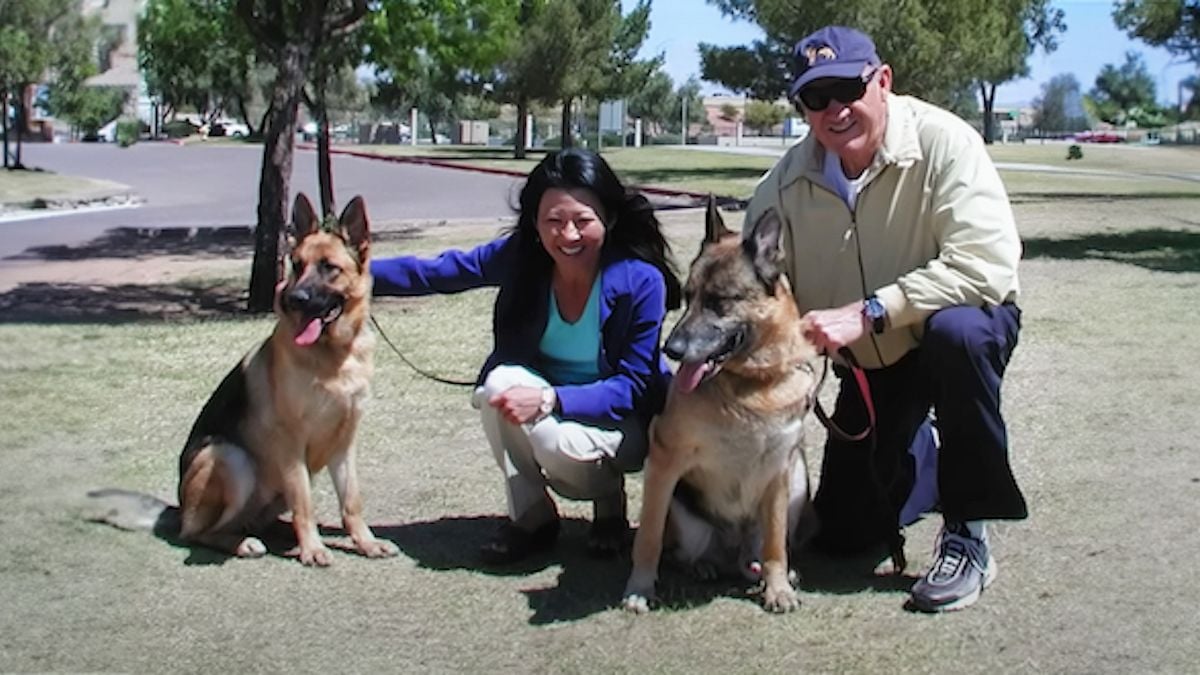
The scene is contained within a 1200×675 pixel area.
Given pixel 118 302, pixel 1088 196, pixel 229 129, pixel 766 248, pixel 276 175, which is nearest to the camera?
pixel 766 248

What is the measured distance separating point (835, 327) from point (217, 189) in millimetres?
31294

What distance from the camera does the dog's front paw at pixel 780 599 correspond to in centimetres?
433

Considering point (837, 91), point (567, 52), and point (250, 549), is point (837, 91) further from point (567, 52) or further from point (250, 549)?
point (567, 52)

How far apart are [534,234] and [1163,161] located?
53.8 m

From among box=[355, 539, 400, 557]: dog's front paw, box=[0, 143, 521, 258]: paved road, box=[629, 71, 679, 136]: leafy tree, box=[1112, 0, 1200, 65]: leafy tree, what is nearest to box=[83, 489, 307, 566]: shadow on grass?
box=[355, 539, 400, 557]: dog's front paw

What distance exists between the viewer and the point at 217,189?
33.4m

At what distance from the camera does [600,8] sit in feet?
164

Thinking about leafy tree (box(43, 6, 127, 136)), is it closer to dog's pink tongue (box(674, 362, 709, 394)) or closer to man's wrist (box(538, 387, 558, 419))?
man's wrist (box(538, 387, 558, 419))

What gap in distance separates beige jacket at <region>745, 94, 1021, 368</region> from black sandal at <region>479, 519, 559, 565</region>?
1.33m

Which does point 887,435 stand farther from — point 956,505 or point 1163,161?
point 1163,161

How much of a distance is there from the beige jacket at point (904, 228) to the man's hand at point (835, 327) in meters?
0.11

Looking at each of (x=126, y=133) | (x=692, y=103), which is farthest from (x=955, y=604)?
(x=692, y=103)

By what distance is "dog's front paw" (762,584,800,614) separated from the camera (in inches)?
170

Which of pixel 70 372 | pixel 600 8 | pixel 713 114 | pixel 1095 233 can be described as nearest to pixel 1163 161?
pixel 600 8
